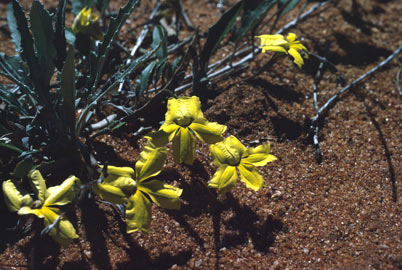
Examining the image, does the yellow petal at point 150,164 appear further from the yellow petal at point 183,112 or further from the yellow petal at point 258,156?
the yellow petal at point 258,156

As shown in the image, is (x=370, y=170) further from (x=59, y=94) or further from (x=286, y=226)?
(x=59, y=94)

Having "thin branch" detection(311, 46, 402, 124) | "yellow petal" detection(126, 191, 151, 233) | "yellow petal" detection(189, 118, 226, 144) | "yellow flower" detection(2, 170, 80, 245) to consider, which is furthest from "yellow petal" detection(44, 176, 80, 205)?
"thin branch" detection(311, 46, 402, 124)

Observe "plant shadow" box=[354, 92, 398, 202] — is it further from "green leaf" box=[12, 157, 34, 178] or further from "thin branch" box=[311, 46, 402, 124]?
"green leaf" box=[12, 157, 34, 178]

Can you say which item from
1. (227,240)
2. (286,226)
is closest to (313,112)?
(286,226)

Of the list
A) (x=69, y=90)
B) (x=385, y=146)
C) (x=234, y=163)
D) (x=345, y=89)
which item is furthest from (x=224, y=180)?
(x=345, y=89)

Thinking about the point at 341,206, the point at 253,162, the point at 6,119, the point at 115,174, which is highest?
the point at 6,119

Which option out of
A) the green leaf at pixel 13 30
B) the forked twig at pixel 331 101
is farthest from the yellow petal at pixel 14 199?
the forked twig at pixel 331 101

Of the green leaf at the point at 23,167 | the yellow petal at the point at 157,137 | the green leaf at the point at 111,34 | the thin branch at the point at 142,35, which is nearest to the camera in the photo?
the yellow petal at the point at 157,137
